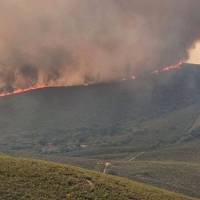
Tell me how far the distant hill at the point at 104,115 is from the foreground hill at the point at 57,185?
50.6 m

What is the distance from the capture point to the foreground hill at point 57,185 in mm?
36094

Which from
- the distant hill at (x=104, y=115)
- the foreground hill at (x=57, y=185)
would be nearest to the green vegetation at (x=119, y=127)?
the distant hill at (x=104, y=115)

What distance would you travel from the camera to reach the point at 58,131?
114375 mm

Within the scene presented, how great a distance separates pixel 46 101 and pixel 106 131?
28420mm

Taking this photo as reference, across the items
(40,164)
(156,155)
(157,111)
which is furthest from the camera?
(157,111)

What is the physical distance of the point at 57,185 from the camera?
125 ft

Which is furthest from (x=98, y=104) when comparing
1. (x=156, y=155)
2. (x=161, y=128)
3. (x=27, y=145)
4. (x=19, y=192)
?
(x=19, y=192)

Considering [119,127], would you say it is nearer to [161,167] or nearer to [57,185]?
[161,167]

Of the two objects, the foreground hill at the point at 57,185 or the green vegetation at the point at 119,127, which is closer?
the foreground hill at the point at 57,185

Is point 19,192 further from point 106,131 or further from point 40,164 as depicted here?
point 106,131

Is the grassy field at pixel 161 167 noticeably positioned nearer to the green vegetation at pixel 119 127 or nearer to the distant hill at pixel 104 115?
the green vegetation at pixel 119 127

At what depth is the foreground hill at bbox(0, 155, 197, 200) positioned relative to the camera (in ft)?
118

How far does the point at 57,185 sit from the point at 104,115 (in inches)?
3605

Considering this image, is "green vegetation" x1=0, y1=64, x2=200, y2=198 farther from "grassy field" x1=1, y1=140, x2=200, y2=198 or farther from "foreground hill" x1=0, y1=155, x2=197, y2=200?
"foreground hill" x1=0, y1=155, x2=197, y2=200
